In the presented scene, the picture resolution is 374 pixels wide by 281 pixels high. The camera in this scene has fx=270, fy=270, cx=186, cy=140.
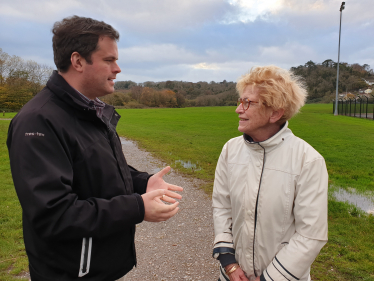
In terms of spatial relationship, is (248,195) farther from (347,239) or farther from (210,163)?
(210,163)

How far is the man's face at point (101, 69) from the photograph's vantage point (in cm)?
181

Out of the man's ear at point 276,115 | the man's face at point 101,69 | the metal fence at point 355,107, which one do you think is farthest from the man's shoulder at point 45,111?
the metal fence at point 355,107

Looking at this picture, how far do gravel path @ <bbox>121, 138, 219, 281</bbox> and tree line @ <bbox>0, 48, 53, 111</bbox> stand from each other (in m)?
28.8

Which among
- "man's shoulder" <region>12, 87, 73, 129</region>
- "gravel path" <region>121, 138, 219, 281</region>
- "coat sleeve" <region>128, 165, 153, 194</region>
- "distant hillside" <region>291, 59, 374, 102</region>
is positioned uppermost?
"distant hillside" <region>291, 59, 374, 102</region>

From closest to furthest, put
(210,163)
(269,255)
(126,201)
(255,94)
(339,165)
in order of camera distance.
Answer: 1. (126,201)
2. (269,255)
3. (255,94)
4. (339,165)
5. (210,163)

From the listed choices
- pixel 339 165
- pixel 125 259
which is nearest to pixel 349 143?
pixel 339 165

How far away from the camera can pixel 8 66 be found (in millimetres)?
36062

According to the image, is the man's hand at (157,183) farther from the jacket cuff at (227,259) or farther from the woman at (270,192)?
the jacket cuff at (227,259)

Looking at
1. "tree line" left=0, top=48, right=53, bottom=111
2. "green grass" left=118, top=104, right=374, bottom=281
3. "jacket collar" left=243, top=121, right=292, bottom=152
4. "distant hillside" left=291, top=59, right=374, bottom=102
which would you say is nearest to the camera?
"jacket collar" left=243, top=121, right=292, bottom=152

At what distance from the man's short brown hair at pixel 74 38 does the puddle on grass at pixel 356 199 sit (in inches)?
268

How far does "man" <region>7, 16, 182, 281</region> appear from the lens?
1.44 meters

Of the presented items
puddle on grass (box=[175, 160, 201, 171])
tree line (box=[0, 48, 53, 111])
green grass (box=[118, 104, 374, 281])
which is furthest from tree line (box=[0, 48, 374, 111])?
puddle on grass (box=[175, 160, 201, 171])

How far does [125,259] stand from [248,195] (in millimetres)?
1072

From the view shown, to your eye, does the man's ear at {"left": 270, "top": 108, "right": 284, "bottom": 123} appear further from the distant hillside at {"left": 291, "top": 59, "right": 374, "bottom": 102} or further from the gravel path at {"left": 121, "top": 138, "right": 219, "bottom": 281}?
the distant hillside at {"left": 291, "top": 59, "right": 374, "bottom": 102}
